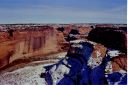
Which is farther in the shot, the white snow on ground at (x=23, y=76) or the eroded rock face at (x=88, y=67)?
the eroded rock face at (x=88, y=67)

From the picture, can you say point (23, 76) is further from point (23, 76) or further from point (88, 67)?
point (88, 67)

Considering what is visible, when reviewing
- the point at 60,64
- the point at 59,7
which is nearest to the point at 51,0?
the point at 59,7

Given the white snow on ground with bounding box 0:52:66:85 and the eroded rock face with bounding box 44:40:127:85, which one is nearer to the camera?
the white snow on ground with bounding box 0:52:66:85

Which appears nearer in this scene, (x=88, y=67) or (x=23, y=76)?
(x=23, y=76)

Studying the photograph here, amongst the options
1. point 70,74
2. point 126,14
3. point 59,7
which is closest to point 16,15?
point 59,7

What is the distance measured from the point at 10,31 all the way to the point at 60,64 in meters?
0.43

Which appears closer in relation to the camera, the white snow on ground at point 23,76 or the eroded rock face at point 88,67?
the white snow on ground at point 23,76

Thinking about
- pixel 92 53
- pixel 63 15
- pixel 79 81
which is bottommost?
pixel 79 81

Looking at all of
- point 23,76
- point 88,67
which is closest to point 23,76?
point 23,76

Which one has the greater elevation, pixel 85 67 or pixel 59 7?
pixel 59 7

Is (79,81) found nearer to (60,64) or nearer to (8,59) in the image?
(60,64)

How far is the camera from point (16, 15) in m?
2.89

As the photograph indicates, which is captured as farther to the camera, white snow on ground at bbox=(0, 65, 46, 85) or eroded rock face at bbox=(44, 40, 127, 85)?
eroded rock face at bbox=(44, 40, 127, 85)

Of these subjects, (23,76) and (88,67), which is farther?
(88,67)
